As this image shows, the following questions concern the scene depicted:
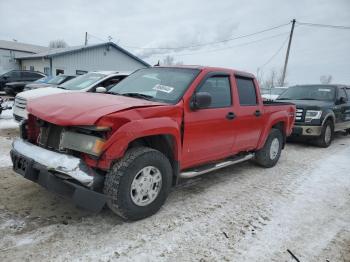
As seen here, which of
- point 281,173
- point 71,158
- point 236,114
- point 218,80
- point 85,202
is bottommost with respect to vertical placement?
point 281,173

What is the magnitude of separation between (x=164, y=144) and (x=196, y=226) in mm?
1043

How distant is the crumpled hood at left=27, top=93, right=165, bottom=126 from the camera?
10.3 feet

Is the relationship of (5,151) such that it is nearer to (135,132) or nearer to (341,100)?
(135,132)

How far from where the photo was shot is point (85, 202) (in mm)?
3068

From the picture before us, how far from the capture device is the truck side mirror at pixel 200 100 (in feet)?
13.1

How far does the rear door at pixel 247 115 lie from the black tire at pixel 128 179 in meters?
1.93

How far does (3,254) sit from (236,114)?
3.61 m

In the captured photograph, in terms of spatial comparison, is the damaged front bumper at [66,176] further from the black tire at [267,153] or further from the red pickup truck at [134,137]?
the black tire at [267,153]

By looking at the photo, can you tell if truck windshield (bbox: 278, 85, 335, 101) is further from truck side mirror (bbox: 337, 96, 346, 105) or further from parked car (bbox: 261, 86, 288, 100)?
parked car (bbox: 261, 86, 288, 100)

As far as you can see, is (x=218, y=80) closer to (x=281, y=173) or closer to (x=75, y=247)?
(x=281, y=173)

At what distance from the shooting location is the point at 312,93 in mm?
9953

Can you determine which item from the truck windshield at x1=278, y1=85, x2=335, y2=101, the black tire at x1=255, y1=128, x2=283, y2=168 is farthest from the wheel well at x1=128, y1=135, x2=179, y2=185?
the truck windshield at x1=278, y1=85, x2=335, y2=101

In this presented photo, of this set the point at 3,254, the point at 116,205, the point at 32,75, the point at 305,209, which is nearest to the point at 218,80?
the point at 305,209

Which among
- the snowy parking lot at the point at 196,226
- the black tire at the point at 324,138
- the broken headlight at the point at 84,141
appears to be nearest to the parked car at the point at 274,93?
the black tire at the point at 324,138
